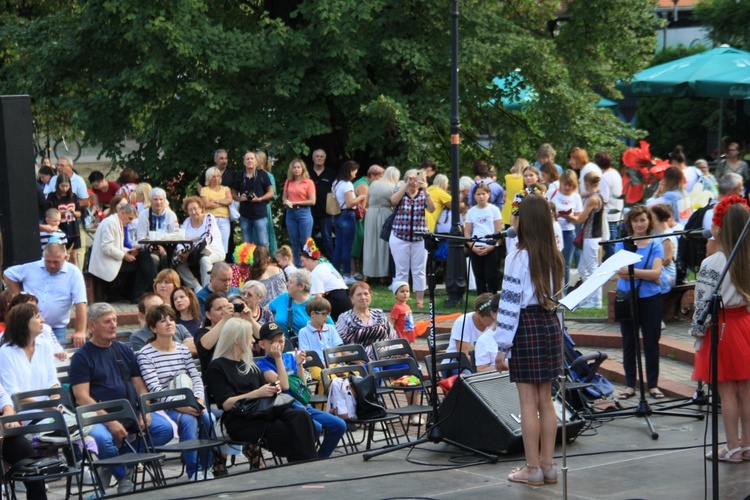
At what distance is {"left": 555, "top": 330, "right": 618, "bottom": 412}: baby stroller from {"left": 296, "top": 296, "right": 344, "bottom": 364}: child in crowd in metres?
2.19

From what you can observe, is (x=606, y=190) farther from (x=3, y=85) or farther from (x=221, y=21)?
(x=3, y=85)

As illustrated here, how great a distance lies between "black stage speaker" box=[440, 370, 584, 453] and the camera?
28.2ft

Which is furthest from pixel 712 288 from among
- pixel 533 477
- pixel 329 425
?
pixel 329 425

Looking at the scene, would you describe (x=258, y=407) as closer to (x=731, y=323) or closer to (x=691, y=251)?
(x=731, y=323)

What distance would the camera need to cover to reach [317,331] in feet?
35.5

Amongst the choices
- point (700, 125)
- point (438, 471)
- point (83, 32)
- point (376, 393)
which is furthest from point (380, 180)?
point (700, 125)

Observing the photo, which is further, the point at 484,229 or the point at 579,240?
the point at 484,229

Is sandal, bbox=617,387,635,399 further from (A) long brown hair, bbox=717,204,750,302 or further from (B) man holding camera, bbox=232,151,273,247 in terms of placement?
(B) man holding camera, bbox=232,151,273,247

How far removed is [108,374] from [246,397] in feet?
3.83

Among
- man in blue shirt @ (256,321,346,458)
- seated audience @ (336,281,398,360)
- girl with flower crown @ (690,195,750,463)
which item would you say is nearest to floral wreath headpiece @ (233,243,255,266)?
seated audience @ (336,281,398,360)

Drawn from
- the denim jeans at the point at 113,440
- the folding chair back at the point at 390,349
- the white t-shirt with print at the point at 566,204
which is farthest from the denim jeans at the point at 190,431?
the white t-shirt with print at the point at 566,204

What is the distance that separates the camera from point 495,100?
19469mm

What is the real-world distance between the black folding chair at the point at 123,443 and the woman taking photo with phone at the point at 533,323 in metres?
2.62

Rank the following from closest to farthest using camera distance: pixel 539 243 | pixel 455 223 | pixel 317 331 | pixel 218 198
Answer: pixel 539 243, pixel 317 331, pixel 455 223, pixel 218 198
